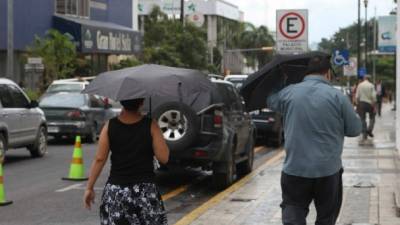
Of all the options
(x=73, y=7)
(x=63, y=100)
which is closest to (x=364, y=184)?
(x=63, y=100)

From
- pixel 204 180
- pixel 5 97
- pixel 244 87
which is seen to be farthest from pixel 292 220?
pixel 5 97

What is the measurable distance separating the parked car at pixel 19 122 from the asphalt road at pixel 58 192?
0.40 m

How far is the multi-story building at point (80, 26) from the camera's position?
36.0m

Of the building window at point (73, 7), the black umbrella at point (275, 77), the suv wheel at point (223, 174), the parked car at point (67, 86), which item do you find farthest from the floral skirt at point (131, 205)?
the building window at point (73, 7)

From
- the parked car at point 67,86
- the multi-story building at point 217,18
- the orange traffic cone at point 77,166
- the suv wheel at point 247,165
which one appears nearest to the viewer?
the orange traffic cone at point 77,166

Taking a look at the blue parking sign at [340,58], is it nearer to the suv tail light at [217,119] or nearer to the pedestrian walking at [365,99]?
the pedestrian walking at [365,99]

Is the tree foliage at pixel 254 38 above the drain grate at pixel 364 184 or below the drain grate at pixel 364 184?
above

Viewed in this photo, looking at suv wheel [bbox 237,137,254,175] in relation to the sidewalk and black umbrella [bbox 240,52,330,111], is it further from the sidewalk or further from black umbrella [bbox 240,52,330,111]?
black umbrella [bbox 240,52,330,111]

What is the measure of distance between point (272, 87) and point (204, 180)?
7.35m

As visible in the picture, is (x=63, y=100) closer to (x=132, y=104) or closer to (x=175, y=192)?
(x=175, y=192)

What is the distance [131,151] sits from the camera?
589 centimetres

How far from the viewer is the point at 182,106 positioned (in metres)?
11.8

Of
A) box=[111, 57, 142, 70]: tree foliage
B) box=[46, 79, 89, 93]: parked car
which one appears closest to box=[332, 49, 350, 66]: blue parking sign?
box=[46, 79, 89, 93]: parked car

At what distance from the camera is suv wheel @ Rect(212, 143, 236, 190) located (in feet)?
→ 41.8
